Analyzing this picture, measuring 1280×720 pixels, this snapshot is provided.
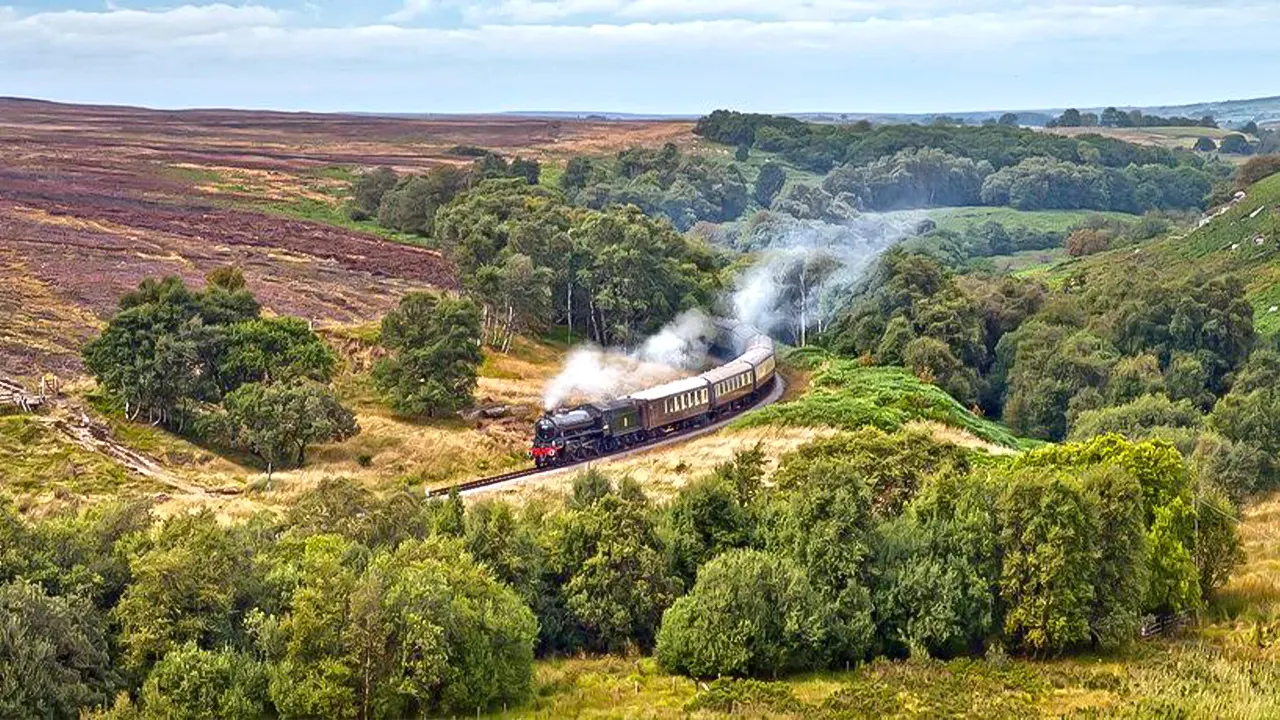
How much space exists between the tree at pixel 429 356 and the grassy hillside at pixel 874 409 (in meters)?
15.1

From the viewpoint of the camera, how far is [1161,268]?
4274 inches

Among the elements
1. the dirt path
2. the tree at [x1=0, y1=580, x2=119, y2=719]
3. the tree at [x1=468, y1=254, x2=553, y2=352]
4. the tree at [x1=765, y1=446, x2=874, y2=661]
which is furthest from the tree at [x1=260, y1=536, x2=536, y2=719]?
the tree at [x1=468, y1=254, x2=553, y2=352]

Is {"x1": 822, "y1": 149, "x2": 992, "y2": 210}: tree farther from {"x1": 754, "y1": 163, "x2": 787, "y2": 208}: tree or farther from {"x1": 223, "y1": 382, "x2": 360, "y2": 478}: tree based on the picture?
{"x1": 223, "y1": 382, "x2": 360, "y2": 478}: tree

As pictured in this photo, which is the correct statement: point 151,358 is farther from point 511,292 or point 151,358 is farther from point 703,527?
point 703,527

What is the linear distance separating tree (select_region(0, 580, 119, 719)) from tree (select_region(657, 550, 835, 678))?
15.3m

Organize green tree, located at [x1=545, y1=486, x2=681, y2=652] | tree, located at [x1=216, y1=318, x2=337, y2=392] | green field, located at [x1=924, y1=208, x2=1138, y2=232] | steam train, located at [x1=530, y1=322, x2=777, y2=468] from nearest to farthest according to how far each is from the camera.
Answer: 1. green tree, located at [x1=545, y1=486, x2=681, y2=652]
2. steam train, located at [x1=530, y1=322, x2=777, y2=468]
3. tree, located at [x1=216, y1=318, x2=337, y2=392]
4. green field, located at [x1=924, y1=208, x2=1138, y2=232]

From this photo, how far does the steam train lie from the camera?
185ft

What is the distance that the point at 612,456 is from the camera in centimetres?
5906

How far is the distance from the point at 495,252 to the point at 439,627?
5235cm

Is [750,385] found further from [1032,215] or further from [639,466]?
[1032,215]

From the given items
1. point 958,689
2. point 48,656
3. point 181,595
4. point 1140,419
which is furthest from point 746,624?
point 1140,419

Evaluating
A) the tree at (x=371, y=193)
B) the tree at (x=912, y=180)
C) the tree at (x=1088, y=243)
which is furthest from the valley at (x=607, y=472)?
the tree at (x=912, y=180)

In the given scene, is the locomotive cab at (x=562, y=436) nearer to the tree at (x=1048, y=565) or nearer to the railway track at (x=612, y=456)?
the railway track at (x=612, y=456)

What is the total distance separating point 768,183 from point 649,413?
10435 cm
